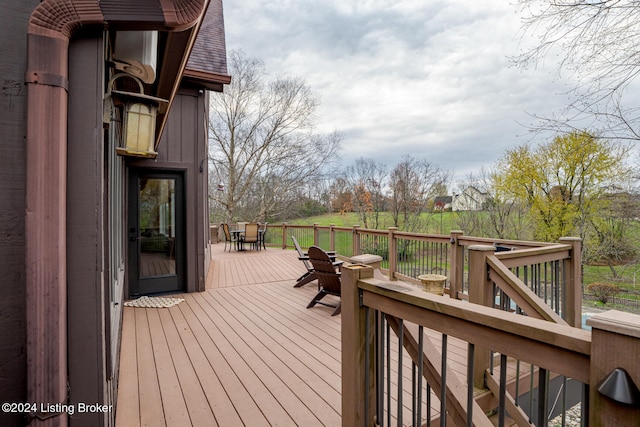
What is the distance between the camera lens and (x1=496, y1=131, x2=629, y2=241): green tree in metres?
9.14

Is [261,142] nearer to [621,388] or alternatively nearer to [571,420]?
[571,420]

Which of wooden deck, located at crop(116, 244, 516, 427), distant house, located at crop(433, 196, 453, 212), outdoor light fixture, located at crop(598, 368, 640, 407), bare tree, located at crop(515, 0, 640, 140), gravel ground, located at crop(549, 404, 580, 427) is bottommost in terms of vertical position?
gravel ground, located at crop(549, 404, 580, 427)

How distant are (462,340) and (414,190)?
41.7 feet

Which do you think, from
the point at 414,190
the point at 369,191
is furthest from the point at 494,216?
the point at 369,191

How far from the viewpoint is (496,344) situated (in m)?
0.96

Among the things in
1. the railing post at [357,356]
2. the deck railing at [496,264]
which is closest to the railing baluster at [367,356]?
the railing post at [357,356]

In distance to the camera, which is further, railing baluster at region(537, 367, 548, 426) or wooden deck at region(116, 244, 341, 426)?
wooden deck at region(116, 244, 341, 426)

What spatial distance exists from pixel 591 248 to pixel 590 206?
53.9 inches

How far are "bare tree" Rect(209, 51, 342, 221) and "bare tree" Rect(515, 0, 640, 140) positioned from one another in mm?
13877

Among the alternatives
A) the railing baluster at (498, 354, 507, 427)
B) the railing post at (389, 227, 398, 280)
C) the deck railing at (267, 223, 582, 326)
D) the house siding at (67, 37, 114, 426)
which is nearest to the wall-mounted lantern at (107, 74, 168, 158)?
the house siding at (67, 37, 114, 426)

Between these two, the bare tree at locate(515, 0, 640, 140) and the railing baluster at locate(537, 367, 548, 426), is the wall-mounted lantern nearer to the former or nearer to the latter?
the railing baluster at locate(537, 367, 548, 426)

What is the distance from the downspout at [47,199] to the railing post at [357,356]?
115 centimetres

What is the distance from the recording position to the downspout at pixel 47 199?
1.06 meters

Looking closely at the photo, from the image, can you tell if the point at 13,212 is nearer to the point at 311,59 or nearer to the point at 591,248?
the point at 591,248
